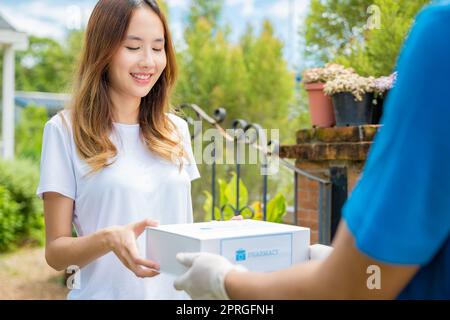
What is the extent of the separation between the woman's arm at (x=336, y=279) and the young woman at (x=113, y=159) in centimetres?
71

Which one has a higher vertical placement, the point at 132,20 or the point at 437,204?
the point at 132,20

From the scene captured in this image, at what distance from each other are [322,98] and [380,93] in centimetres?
38

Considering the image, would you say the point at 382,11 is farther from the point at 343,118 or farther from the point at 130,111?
the point at 130,111

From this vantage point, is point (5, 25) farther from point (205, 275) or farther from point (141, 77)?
point (205, 275)

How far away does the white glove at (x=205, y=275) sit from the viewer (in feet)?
3.30

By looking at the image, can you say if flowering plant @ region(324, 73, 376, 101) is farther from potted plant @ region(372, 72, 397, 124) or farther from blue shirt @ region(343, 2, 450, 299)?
blue shirt @ region(343, 2, 450, 299)

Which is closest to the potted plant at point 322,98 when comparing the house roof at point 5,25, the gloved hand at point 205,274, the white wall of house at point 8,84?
the gloved hand at point 205,274

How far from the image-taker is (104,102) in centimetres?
Answer: 192

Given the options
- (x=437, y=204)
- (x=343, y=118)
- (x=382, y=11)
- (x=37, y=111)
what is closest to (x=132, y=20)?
(x=437, y=204)

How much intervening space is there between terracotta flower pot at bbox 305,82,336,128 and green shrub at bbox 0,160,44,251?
480cm

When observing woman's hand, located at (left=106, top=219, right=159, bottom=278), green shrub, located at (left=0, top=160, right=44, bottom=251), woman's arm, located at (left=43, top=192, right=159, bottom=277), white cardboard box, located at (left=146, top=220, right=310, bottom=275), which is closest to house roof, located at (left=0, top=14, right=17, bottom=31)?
green shrub, located at (left=0, top=160, right=44, bottom=251)

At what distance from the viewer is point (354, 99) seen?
3160 mm

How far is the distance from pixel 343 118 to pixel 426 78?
2520mm

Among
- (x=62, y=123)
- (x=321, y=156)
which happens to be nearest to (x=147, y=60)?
(x=62, y=123)
